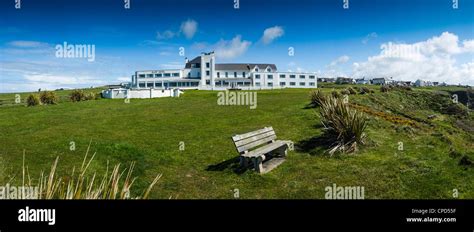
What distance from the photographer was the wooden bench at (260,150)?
31.0 feet

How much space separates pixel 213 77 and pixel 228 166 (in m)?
67.7

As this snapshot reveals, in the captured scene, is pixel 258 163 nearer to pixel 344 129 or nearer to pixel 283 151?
pixel 283 151

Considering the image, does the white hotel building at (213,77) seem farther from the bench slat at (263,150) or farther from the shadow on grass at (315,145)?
the bench slat at (263,150)

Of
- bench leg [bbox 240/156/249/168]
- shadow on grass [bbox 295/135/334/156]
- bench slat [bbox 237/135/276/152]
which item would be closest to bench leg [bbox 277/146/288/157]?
bench slat [bbox 237/135/276/152]

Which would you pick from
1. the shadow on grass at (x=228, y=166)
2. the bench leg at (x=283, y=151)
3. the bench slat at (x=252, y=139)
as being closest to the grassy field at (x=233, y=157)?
the shadow on grass at (x=228, y=166)

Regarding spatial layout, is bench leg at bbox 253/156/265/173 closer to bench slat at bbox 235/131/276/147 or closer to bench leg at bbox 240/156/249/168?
bench leg at bbox 240/156/249/168

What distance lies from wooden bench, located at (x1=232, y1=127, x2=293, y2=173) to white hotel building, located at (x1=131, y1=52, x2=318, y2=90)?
61562 millimetres

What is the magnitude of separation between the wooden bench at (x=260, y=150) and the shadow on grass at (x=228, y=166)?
0.66 ft

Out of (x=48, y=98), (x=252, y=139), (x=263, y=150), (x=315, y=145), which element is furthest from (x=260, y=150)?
(x=48, y=98)

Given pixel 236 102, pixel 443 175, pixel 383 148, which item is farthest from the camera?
pixel 236 102
